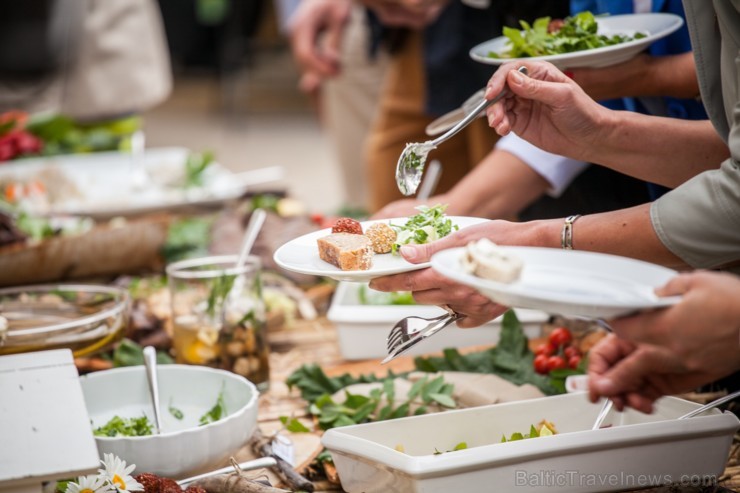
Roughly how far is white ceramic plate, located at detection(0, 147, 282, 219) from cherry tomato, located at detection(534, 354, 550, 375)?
4.96ft

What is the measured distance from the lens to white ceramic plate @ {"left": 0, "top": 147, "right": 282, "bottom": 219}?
287 cm

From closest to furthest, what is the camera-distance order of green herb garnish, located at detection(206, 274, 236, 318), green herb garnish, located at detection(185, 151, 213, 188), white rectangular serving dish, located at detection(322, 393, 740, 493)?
white rectangular serving dish, located at detection(322, 393, 740, 493) → green herb garnish, located at detection(206, 274, 236, 318) → green herb garnish, located at detection(185, 151, 213, 188)

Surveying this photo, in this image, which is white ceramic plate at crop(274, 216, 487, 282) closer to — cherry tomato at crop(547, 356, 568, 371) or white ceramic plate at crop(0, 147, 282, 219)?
cherry tomato at crop(547, 356, 568, 371)

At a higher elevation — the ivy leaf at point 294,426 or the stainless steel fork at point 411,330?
the stainless steel fork at point 411,330

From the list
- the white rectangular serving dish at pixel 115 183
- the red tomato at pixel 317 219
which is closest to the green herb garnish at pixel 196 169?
the white rectangular serving dish at pixel 115 183

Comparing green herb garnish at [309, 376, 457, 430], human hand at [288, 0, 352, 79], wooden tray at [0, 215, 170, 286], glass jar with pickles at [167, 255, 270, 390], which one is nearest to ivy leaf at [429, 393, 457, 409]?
green herb garnish at [309, 376, 457, 430]

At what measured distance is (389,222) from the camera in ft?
4.58

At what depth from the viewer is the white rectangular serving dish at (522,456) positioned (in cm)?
112

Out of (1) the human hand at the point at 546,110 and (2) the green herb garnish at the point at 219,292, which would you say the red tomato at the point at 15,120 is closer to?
(2) the green herb garnish at the point at 219,292

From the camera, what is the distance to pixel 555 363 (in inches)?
63.3

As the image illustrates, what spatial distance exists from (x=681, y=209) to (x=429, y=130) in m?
0.56

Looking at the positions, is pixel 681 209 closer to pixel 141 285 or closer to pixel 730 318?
pixel 730 318

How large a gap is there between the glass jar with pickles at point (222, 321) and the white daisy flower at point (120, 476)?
47 centimetres

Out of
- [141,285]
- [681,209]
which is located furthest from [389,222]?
[141,285]
